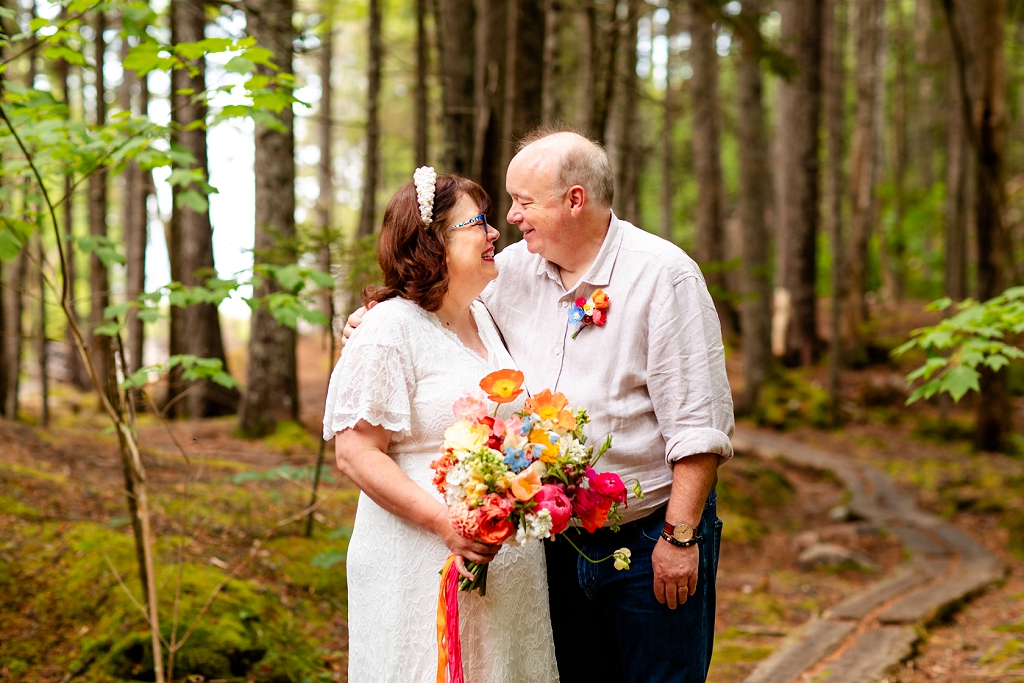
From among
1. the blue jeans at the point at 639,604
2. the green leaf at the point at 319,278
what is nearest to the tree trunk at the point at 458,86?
the green leaf at the point at 319,278

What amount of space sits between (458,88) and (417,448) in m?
3.53

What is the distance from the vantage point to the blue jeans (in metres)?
2.45

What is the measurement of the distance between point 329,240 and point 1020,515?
6462 mm

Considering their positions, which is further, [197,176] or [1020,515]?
[1020,515]

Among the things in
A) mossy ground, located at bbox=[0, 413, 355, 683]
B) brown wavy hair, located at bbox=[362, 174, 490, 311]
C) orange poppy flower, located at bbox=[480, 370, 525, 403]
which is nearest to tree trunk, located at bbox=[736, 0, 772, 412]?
mossy ground, located at bbox=[0, 413, 355, 683]

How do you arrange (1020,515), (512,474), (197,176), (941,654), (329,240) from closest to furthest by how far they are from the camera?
(512,474), (197,176), (329,240), (941,654), (1020,515)

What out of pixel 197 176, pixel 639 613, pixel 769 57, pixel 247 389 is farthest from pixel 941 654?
pixel 247 389

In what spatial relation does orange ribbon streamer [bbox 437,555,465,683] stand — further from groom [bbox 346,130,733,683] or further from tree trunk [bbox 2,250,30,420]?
tree trunk [bbox 2,250,30,420]

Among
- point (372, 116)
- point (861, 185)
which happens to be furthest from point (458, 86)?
point (861, 185)

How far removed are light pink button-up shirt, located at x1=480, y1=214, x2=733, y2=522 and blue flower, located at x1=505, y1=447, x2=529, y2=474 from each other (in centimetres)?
48

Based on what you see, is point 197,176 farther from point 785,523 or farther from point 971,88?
point 971,88

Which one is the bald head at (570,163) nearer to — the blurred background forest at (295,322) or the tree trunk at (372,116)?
the blurred background forest at (295,322)

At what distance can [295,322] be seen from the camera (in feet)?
13.4

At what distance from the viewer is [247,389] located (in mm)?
8484
